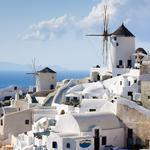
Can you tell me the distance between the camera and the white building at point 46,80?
53.1 m

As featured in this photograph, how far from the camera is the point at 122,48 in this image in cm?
4722

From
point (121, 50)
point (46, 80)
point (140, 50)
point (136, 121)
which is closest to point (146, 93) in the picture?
point (136, 121)

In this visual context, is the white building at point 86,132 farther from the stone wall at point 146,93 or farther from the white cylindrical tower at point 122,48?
the white cylindrical tower at point 122,48

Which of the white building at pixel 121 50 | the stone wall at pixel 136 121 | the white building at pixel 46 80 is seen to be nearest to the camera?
the stone wall at pixel 136 121

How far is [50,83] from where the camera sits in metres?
53.7

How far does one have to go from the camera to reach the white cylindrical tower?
47000mm

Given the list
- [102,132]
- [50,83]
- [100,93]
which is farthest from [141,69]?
[50,83]

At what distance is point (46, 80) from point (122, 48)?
1013 cm

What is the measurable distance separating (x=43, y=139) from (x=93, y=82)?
42.8 feet

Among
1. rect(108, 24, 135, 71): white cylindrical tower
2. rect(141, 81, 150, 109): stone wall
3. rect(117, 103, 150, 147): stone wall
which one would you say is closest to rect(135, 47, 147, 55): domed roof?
rect(108, 24, 135, 71): white cylindrical tower

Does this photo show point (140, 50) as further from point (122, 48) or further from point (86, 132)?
point (86, 132)

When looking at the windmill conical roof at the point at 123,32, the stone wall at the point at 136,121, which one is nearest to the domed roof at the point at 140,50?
the windmill conical roof at the point at 123,32

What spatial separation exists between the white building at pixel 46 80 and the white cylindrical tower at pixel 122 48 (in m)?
8.23

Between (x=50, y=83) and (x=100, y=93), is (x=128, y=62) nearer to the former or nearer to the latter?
(x=100, y=93)
